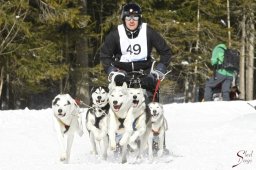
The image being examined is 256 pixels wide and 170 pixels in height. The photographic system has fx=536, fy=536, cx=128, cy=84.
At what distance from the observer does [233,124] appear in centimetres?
945

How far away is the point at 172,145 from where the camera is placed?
797cm

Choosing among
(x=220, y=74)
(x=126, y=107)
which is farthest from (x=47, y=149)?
(x=220, y=74)

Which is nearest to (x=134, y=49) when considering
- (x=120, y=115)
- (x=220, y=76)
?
(x=120, y=115)

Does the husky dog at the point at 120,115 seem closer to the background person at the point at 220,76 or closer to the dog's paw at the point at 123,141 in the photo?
the dog's paw at the point at 123,141

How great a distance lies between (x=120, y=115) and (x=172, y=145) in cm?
209

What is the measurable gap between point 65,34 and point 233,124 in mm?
11872

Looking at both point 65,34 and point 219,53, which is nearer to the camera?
point 219,53

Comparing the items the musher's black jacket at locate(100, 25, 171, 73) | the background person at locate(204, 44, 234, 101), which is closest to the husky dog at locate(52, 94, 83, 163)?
the musher's black jacket at locate(100, 25, 171, 73)

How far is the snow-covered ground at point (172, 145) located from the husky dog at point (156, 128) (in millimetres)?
162

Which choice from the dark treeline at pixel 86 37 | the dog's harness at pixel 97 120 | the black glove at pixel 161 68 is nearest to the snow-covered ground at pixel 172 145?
the dog's harness at pixel 97 120

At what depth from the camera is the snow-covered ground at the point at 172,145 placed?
6.04 metres

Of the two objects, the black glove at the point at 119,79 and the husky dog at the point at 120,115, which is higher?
the black glove at the point at 119,79

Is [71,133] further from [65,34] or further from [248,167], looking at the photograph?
[65,34]

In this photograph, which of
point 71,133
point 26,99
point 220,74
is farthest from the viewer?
point 26,99
